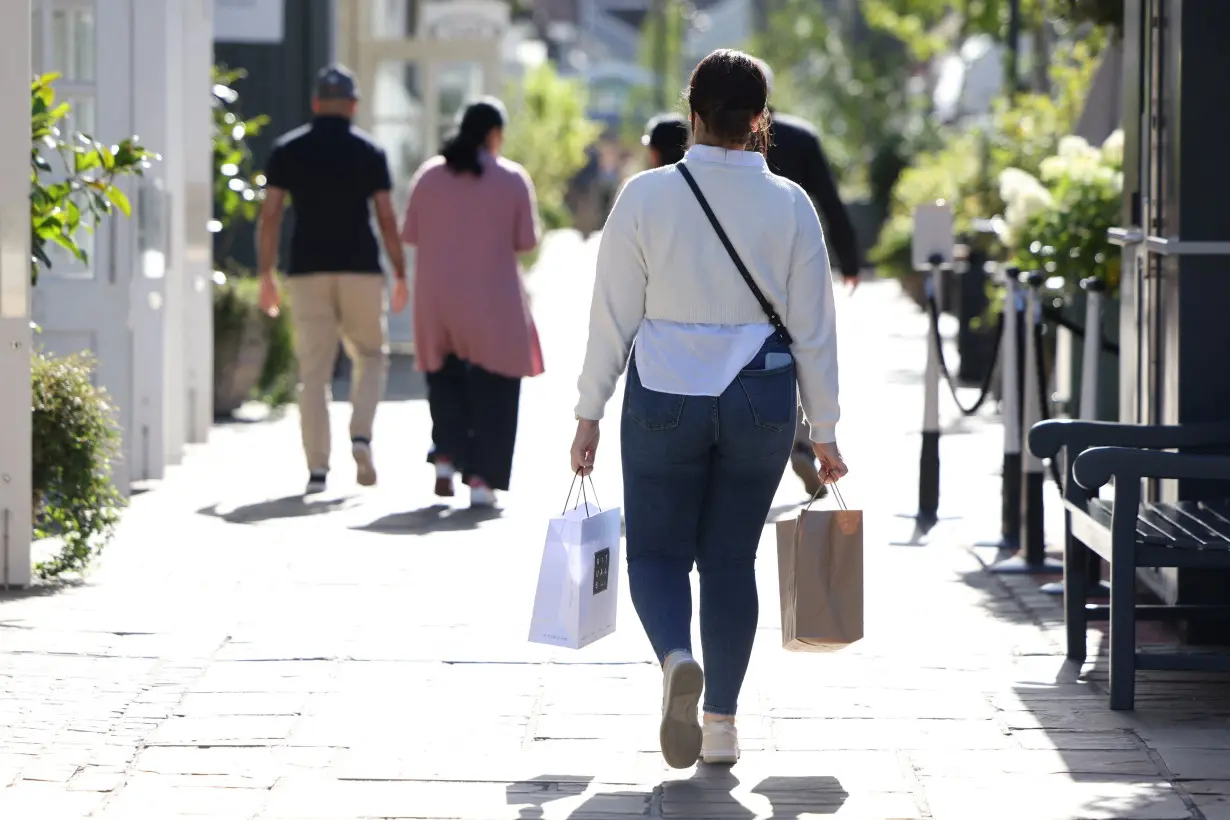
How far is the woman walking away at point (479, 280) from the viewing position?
376 inches

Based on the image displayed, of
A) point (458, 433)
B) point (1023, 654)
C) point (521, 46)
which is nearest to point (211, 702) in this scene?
point (1023, 654)

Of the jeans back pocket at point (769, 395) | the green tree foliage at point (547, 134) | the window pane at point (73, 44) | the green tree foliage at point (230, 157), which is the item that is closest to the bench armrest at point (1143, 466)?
the jeans back pocket at point (769, 395)

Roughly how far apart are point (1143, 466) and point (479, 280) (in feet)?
14.7

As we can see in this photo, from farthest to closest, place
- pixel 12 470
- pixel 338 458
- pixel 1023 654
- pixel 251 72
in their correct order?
pixel 251 72, pixel 338 458, pixel 12 470, pixel 1023 654

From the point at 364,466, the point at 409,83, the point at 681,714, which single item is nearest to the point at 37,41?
the point at 364,466

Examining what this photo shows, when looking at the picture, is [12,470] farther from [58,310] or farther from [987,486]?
[987,486]

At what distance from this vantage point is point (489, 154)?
9.64 meters

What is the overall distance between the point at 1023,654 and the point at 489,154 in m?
4.07

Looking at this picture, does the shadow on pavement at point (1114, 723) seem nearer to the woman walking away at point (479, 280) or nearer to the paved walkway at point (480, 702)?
the paved walkway at point (480, 702)

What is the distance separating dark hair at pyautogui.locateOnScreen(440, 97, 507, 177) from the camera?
9500 mm

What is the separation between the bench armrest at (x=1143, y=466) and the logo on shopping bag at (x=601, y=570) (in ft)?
4.20

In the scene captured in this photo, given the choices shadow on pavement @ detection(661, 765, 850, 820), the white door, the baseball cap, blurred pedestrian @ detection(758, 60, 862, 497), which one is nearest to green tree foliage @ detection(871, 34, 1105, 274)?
blurred pedestrian @ detection(758, 60, 862, 497)

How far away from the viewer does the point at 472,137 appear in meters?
9.53

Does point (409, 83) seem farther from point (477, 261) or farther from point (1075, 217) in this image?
point (477, 261)
